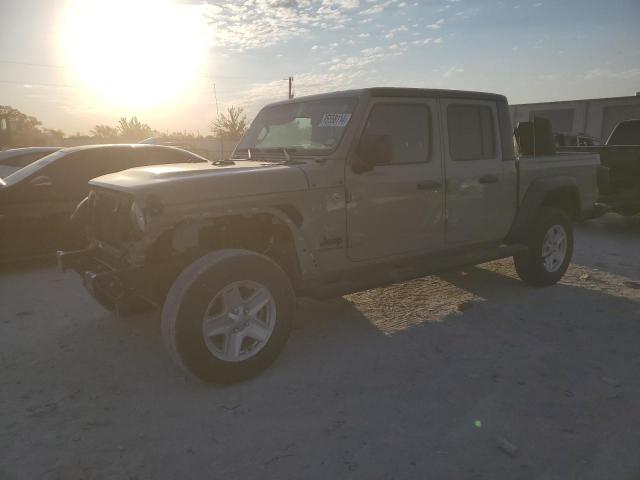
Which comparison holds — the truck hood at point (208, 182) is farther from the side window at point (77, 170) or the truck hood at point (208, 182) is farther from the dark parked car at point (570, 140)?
the dark parked car at point (570, 140)

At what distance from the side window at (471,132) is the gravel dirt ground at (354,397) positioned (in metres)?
1.52

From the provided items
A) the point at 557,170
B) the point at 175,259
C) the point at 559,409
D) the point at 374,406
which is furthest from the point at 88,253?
the point at 557,170

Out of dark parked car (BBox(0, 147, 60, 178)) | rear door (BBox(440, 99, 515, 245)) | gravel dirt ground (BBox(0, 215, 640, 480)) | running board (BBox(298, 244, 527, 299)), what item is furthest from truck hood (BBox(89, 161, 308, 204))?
dark parked car (BBox(0, 147, 60, 178))

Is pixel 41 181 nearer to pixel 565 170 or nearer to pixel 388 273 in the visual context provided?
pixel 388 273

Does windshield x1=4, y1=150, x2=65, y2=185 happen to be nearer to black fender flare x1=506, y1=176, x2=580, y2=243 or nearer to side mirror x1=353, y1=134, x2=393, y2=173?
side mirror x1=353, y1=134, x2=393, y2=173

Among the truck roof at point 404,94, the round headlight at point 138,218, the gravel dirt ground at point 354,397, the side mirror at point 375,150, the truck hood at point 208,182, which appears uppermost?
the truck roof at point 404,94

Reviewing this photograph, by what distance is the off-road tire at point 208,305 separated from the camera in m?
2.93

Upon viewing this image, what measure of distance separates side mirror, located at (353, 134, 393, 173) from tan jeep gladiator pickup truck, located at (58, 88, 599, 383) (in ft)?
0.04

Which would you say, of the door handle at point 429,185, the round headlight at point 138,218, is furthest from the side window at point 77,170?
the door handle at point 429,185

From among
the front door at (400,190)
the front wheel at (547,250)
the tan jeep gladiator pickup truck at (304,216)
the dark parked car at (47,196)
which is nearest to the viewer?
the tan jeep gladiator pickup truck at (304,216)

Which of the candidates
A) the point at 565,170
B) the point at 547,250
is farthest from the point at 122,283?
the point at 565,170

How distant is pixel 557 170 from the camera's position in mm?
5164

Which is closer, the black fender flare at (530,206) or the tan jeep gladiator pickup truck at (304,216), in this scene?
the tan jeep gladiator pickup truck at (304,216)

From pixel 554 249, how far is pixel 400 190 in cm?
248
